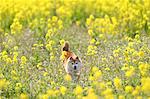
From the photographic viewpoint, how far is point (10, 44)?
11.8 metres

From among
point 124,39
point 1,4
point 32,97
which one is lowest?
point 32,97

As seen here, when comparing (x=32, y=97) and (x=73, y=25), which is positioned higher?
(x=73, y=25)

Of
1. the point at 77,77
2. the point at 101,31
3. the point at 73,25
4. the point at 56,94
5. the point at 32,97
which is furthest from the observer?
the point at 73,25

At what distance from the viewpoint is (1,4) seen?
46.5 ft

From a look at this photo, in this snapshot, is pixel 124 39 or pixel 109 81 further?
pixel 124 39

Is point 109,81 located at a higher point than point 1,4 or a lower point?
lower

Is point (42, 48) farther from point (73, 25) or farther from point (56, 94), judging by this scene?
point (56, 94)

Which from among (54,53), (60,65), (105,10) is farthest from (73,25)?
(60,65)

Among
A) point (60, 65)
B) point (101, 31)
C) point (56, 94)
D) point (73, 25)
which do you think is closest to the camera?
point (56, 94)

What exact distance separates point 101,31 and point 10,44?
79.5 inches

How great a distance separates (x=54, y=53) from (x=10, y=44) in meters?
1.24

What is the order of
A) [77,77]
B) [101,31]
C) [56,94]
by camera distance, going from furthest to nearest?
[101,31] < [77,77] < [56,94]

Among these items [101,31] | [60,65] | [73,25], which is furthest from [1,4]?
[60,65]

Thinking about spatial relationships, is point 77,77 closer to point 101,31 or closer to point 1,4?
point 101,31
